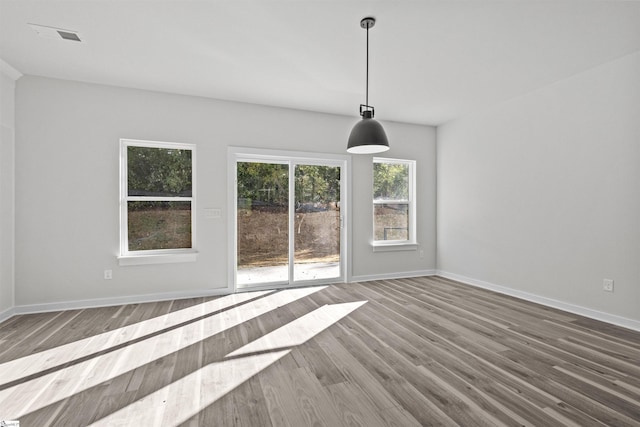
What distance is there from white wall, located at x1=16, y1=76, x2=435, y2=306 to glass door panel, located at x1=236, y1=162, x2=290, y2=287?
0.93ft

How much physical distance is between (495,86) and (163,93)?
4469 mm

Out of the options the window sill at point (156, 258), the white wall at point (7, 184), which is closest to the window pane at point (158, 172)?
the window sill at point (156, 258)

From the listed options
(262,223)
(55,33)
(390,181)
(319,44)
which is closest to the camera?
(55,33)

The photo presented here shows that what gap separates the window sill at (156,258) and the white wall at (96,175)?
0.25 ft

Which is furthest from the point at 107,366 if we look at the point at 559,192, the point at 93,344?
the point at 559,192

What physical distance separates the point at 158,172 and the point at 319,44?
111 inches

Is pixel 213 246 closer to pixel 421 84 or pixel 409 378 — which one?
pixel 409 378

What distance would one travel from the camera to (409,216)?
19.4ft

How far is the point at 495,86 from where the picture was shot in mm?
4051

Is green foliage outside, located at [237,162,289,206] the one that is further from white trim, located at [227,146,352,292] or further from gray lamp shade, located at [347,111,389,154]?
gray lamp shade, located at [347,111,389,154]

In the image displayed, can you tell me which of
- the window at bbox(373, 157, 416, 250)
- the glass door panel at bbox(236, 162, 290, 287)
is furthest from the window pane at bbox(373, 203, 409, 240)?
the glass door panel at bbox(236, 162, 290, 287)

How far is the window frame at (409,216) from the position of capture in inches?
217

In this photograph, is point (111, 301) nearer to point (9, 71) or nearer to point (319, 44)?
point (9, 71)

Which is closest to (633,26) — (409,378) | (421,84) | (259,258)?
(421,84)
